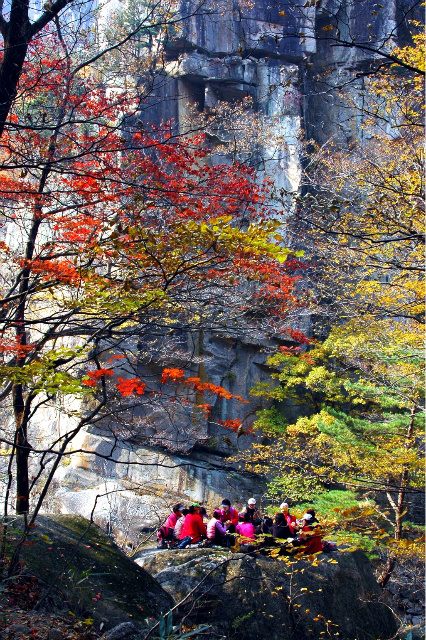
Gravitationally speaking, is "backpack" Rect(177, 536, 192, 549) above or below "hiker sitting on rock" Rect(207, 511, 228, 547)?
below

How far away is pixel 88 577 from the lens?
16.4 ft

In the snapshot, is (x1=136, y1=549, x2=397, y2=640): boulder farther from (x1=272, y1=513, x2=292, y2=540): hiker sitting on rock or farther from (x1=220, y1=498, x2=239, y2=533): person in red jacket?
(x1=220, y1=498, x2=239, y2=533): person in red jacket

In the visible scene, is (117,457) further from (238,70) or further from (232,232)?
(238,70)

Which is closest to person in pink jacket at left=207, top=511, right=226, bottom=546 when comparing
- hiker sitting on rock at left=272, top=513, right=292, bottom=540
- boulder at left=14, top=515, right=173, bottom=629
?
hiker sitting on rock at left=272, top=513, right=292, bottom=540

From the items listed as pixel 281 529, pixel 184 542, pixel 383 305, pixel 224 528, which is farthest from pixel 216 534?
pixel 383 305

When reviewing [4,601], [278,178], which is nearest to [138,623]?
[4,601]

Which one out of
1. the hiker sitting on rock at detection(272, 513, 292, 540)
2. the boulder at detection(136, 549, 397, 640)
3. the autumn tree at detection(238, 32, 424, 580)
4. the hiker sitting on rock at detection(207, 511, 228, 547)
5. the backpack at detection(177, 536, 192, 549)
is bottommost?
the boulder at detection(136, 549, 397, 640)

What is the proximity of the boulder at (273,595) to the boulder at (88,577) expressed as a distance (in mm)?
657

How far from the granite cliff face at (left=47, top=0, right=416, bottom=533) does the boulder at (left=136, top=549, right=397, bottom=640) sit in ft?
27.3

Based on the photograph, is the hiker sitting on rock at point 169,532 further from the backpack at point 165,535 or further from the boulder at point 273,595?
the boulder at point 273,595

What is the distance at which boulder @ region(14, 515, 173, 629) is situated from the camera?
4410 mm

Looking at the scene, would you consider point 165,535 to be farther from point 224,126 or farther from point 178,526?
point 224,126

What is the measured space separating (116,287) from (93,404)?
12209 millimetres

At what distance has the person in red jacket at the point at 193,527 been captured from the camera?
743 centimetres
